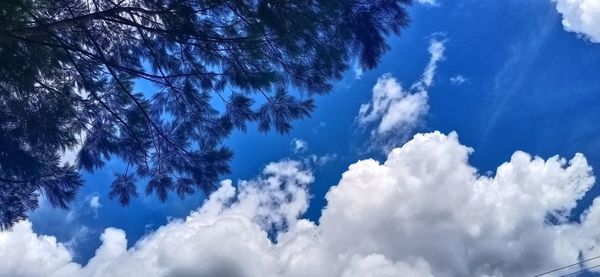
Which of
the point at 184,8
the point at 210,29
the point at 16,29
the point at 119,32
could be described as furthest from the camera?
the point at 119,32

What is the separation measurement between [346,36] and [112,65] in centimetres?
246

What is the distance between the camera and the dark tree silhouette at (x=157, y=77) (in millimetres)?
4797

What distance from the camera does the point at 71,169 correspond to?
574 cm

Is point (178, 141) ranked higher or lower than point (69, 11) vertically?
lower

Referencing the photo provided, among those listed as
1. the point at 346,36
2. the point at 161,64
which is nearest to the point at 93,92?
the point at 161,64

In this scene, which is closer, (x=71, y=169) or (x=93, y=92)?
(x=93, y=92)

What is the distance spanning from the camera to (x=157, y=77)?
17.9ft

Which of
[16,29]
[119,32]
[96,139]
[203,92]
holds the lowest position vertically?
[16,29]

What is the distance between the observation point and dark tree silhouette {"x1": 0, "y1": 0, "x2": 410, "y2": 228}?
4797 mm

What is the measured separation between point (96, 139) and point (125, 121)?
415 millimetres

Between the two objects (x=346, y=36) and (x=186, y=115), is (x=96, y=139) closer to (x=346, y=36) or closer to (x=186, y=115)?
(x=186, y=115)

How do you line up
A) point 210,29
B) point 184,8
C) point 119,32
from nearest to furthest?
point 184,8
point 210,29
point 119,32

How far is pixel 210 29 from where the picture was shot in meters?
5.11

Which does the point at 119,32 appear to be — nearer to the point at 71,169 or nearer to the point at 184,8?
the point at 184,8
